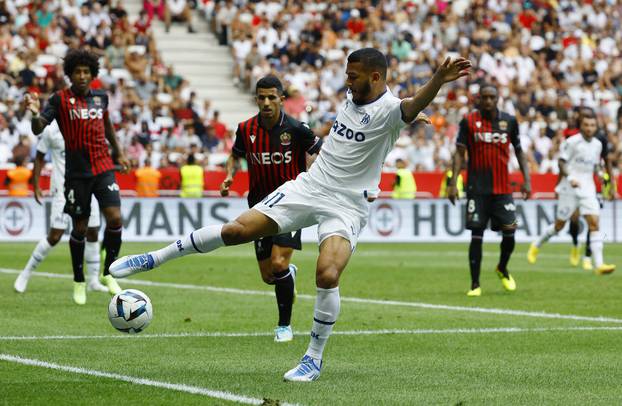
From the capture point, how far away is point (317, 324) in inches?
336

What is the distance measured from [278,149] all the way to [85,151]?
11.6ft

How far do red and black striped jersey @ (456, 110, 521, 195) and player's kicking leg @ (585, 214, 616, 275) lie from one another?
3549 mm

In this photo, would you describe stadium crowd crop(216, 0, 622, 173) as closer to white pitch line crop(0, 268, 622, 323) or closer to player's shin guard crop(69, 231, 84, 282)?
white pitch line crop(0, 268, 622, 323)

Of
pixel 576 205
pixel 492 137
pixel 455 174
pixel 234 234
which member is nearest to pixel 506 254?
pixel 455 174

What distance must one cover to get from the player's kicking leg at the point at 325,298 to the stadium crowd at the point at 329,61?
71.9 ft

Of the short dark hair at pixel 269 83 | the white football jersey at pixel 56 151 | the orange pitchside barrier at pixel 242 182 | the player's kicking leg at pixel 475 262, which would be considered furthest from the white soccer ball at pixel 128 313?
the orange pitchside barrier at pixel 242 182

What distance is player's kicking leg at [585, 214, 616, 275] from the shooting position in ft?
62.9

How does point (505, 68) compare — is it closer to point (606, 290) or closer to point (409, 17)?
point (409, 17)

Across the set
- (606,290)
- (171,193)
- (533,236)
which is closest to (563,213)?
(606,290)

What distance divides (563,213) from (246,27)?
19.0 m

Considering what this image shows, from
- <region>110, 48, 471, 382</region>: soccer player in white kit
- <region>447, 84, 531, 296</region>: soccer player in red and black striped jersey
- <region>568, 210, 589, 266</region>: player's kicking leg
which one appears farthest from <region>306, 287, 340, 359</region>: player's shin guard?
<region>568, 210, 589, 266</region>: player's kicking leg

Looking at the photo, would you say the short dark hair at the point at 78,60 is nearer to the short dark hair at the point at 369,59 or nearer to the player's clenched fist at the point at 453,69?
the short dark hair at the point at 369,59

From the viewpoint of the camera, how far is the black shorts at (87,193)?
45.9 ft

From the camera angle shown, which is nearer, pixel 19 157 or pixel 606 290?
pixel 606 290
